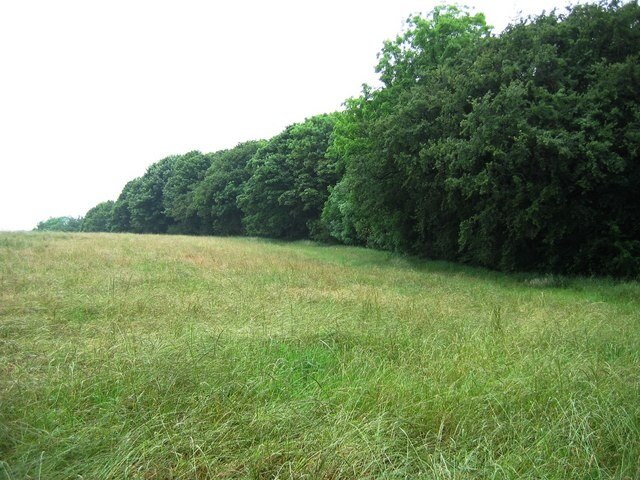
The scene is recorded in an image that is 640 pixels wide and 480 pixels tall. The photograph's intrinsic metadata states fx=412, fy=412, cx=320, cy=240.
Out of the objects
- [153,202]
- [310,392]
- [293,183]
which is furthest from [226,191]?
[310,392]

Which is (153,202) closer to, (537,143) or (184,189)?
(184,189)

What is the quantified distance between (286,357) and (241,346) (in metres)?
0.54

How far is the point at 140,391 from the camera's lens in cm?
344

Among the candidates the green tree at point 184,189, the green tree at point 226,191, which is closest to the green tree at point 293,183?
the green tree at point 226,191

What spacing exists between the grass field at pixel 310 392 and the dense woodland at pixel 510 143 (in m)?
7.72

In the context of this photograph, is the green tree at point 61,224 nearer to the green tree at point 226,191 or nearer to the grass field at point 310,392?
the green tree at point 226,191

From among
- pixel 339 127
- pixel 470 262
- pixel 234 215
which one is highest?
pixel 339 127

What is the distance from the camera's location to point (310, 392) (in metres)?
3.61

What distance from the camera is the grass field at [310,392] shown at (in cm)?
265

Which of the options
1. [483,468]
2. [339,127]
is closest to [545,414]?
[483,468]

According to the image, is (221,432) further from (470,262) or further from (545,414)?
(470,262)

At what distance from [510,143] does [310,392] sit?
13.3 meters

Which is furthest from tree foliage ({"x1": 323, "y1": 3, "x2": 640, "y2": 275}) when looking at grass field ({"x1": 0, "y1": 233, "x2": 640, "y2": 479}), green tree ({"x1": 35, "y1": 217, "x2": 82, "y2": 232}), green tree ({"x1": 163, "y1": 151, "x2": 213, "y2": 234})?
green tree ({"x1": 35, "y1": 217, "x2": 82, "y2": 232})

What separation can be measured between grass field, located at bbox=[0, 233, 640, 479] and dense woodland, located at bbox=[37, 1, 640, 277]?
25.3 ft
